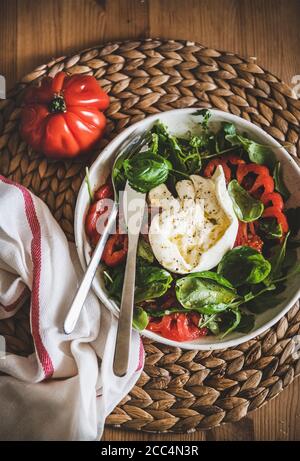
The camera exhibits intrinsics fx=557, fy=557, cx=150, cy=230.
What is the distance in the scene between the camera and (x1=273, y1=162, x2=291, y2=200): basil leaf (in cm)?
154

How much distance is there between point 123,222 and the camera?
1.54 meters

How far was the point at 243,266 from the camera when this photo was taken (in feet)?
4.83

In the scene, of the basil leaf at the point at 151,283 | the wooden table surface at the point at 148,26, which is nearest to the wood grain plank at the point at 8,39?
the wooden table surface at the point at 148,26

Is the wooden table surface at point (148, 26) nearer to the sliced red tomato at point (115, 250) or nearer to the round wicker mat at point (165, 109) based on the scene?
the round wicker mat at point (165, 109)

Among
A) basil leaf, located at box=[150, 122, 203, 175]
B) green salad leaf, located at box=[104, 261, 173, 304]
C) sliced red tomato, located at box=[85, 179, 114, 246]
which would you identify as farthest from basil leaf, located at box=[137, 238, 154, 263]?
basil leaf, located at box=[150, 122, 203, 175]

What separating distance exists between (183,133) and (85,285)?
20.5 inches

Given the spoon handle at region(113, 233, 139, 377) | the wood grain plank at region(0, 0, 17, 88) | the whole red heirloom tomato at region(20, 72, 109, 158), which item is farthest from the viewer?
the wood grain plank at region(0, 0, 17, 88)

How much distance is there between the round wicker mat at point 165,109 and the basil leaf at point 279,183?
13 cm

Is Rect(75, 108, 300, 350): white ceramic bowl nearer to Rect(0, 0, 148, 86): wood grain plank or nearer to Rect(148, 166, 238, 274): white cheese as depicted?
Rect(148, 166, 238, 274): white cheese

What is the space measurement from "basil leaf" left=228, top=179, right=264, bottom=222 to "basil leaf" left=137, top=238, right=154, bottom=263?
0.84 feet

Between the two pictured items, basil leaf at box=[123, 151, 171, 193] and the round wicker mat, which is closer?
basil leaf at box=[123, 151, 171, 193]

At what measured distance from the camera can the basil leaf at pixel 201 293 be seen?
4.73 feet

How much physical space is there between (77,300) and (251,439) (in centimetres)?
67

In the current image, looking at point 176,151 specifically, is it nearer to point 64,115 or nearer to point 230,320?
point 64,115
